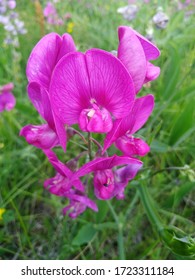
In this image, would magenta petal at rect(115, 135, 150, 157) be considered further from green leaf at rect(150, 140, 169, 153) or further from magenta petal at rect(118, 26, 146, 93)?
green leaf at rect(150, 140, 169, 153)

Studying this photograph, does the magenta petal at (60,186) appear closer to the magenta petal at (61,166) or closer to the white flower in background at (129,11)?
the magenta petal at (61,166)

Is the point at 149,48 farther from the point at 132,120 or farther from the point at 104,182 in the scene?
the point at 104,182

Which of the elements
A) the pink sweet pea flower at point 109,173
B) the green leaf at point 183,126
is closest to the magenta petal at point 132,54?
the pink sweet pea flower at point 109,173

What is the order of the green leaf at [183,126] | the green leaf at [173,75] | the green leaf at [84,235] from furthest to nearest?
the green leaf at [173,75]
the green leaf at [183,126]
the green leaf at [84,235]

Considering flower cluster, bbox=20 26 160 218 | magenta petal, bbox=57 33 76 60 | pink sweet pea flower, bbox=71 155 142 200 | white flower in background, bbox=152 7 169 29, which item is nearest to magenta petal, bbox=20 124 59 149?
flower cluster, bbox=20 26 160 218

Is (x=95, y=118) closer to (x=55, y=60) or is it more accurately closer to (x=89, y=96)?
(x=89, y=96)

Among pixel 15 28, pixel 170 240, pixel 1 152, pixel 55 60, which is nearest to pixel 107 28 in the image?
pixel 15 28
